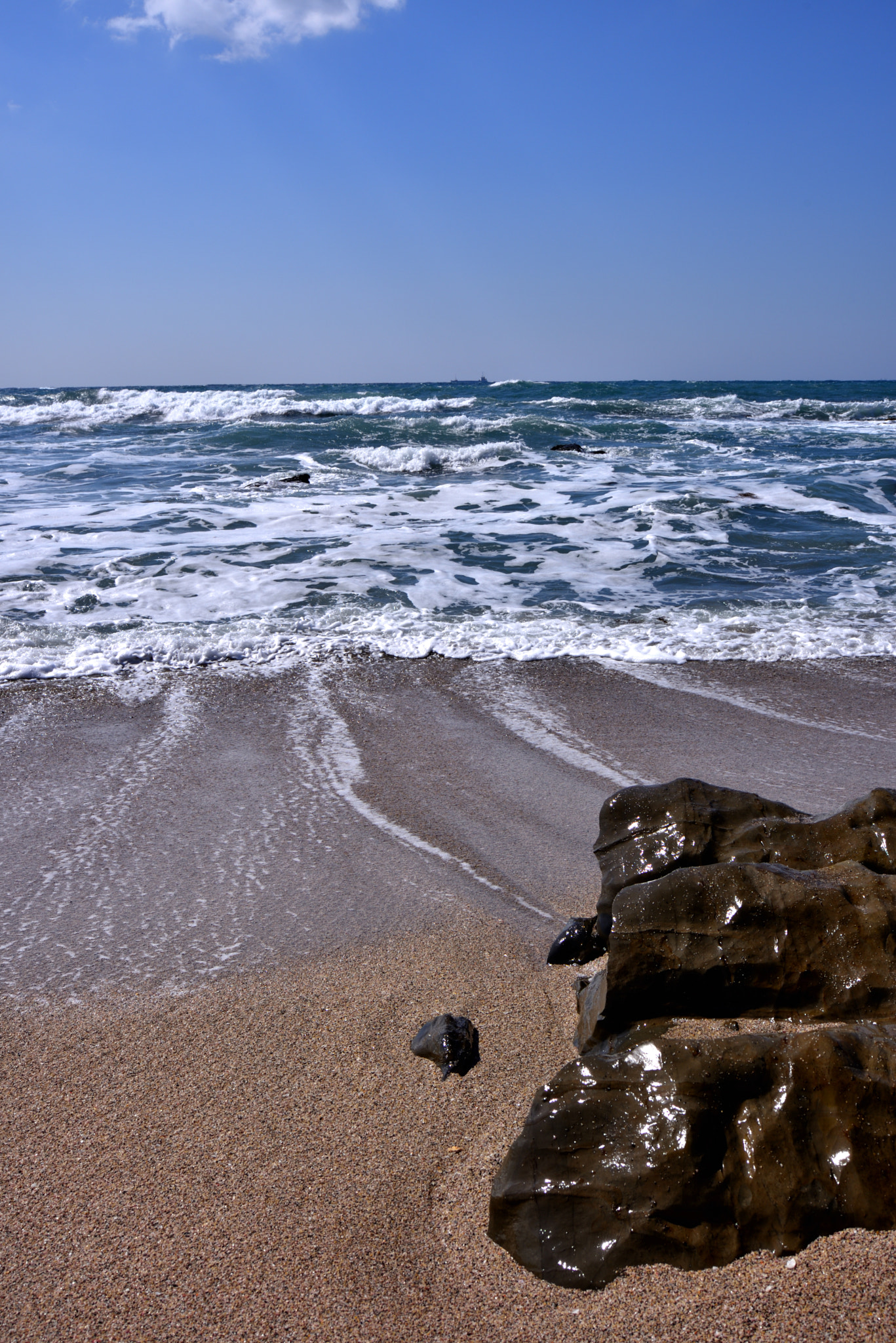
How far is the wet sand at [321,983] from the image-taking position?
1.38 metres

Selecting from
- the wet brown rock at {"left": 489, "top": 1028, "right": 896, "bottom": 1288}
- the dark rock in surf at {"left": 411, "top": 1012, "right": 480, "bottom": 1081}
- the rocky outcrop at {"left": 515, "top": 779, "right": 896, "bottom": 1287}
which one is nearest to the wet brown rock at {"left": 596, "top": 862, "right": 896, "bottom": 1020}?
the rocky outcrop at {"left": 515, "top": 779, "right": 896, "bottom": 1287}

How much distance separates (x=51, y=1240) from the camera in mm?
1512

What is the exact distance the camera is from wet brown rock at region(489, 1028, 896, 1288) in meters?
1.32

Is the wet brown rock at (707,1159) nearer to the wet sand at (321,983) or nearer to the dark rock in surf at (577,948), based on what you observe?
the wet sand at (321,983)

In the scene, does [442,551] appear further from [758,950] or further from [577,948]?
[758,950]

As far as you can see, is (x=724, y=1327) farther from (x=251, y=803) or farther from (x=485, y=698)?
(x=485, y=698)

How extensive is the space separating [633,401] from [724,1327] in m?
32.2

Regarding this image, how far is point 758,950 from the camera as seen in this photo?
164 centimetres

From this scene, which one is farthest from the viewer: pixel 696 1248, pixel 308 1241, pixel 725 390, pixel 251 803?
pixel 725 390

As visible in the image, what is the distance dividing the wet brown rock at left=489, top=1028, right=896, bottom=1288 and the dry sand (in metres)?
0.04

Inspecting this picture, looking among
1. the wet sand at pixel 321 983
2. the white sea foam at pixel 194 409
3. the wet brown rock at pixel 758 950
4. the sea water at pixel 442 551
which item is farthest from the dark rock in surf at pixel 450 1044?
the white sea foam at pixel 194 409

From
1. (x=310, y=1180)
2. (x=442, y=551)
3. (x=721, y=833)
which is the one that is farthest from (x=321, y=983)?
(x=442, y=551)

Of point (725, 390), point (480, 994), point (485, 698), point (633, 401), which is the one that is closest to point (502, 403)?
point (633, 401)

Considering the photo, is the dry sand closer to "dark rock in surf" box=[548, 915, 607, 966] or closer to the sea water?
"dark rock in surf" box=[548, 915, 607, 966]
